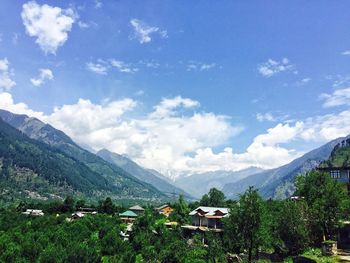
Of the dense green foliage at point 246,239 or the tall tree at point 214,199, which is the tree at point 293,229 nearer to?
the dense green foliage at point 246,239

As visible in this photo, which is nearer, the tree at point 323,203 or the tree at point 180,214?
the tree at point 323,203

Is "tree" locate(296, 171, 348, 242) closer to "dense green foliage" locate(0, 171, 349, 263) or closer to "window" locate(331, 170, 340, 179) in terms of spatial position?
"dense green foliage" locate(0, 171, 349, 263)

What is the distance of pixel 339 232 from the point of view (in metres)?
74.8

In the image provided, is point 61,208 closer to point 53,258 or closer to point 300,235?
point 53,258

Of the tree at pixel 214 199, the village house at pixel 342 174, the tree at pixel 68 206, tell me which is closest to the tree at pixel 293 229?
the village house at pixel 342 174

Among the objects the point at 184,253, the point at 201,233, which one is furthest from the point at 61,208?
the point at 184,253

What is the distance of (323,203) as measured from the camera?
68.8 meters

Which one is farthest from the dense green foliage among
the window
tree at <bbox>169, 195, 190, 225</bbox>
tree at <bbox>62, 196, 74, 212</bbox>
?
tree at <bbox>62, 196, 74, 212</bbox>

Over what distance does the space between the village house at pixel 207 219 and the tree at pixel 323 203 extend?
33.4 metres

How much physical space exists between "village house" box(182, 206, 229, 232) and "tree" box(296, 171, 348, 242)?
33.4 metres

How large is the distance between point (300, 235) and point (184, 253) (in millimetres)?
22352

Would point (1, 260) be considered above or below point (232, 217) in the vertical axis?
below

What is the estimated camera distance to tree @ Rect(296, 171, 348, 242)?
225 ft

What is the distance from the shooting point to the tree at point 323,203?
68500 millimetres
